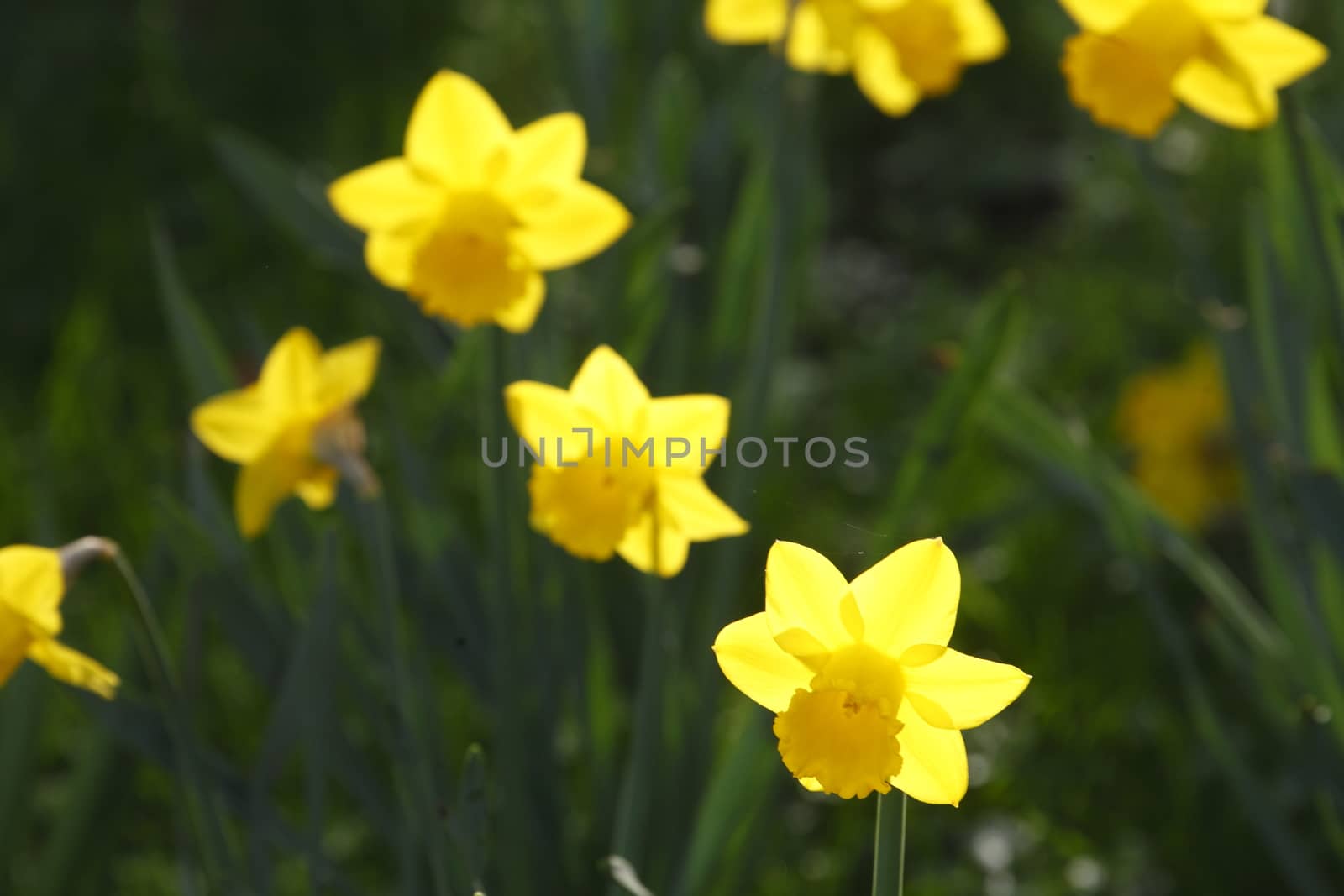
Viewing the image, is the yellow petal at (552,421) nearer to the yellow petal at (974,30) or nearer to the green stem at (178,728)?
the green stem at (178,728)

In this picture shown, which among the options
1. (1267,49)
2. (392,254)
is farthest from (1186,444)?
(392,254)

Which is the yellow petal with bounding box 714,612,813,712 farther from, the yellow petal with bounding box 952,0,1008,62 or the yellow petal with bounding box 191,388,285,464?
the yellow petal with bounding box 952,0,1008,62

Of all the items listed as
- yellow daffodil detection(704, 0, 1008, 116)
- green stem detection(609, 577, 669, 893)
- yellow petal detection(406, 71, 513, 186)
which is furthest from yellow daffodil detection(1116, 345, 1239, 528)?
yellow petal detection(406, 71, 513, 186)

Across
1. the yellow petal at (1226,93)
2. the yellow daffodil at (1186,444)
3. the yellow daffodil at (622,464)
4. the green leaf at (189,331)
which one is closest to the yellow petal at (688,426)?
the yellow daffodil at (622,464)

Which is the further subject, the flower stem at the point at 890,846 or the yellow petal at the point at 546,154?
the yellow petal at the point at 546,154

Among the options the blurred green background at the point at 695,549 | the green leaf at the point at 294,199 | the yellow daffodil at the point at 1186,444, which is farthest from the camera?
the yellow daffodil at the point at 1186,444

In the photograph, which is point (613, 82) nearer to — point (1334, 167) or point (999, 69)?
point (1334, 167)
